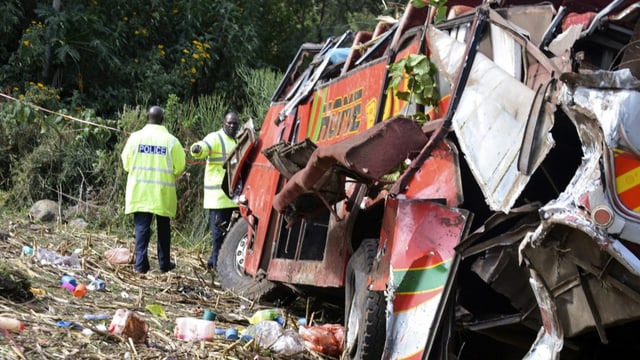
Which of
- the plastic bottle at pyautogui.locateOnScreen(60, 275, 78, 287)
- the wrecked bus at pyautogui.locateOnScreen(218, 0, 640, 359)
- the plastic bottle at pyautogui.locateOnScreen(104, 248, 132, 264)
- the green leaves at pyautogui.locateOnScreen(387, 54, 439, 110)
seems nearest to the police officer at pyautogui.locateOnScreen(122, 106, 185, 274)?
the plastic bottle at pyautogui.locateOnScreen(104, 248, 132, 264)

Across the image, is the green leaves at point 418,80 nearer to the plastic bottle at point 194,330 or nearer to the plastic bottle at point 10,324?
the plastic bottle at point 194,330

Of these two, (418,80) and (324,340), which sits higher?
(418,80)

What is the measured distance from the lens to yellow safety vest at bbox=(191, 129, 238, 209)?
9273 millimetres

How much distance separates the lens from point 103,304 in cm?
620

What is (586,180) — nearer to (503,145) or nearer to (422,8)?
(503,145)

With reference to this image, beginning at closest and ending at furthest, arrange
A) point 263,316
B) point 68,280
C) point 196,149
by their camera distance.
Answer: point 263,316, point 68,280, point 196,149

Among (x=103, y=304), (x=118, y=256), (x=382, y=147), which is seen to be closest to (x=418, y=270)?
(x=382, y=147)

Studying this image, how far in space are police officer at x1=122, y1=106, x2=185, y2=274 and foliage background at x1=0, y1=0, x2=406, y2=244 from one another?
7.83 feet

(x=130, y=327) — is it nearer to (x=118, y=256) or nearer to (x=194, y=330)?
(x=194, y=330)

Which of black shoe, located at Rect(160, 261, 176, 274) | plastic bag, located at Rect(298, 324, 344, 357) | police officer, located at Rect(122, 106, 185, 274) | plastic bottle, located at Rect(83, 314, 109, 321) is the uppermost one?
police officer, located at Rect(122, 106, 185, 274)

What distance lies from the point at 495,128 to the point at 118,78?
1183 cm

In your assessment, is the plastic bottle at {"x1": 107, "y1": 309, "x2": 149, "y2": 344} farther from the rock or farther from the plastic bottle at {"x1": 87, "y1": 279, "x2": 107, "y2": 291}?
the rock

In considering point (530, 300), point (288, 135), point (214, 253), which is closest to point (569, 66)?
point (530, 300)

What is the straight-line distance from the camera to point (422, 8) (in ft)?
17.7
